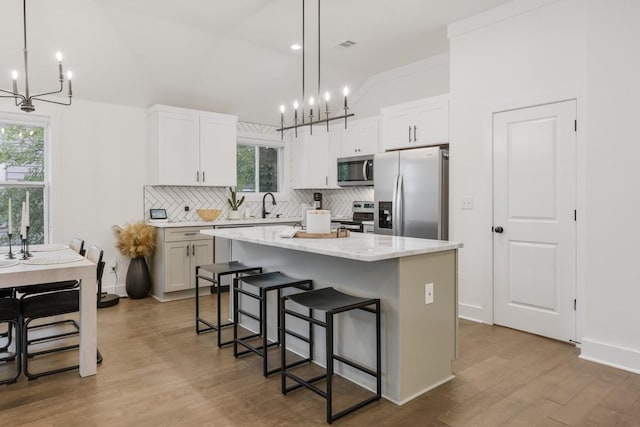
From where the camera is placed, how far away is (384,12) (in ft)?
13.1

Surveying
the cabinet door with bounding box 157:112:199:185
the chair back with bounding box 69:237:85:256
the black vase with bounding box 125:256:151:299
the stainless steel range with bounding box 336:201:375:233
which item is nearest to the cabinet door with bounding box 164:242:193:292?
the black vase with bounding box 125:256:151:299

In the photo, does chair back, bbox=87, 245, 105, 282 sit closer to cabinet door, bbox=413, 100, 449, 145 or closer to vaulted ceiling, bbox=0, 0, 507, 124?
vaulted ceiling, bbox=0, 0, 507, 124

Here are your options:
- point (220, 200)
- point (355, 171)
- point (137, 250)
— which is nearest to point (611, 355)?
point (355, 171)

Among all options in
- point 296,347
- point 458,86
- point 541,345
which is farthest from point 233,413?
point 458,86

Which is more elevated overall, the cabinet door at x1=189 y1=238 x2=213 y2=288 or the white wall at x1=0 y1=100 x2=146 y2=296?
the white wall at x1=0 y1=100 x2=146 y2=296

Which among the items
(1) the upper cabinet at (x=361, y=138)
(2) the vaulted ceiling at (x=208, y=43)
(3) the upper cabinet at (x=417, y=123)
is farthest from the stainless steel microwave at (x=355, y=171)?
(2) the vaulted ceiling at (x=208, y=43)

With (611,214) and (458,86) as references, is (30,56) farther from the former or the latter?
(611,214)

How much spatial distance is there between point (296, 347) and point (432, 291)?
125 cm

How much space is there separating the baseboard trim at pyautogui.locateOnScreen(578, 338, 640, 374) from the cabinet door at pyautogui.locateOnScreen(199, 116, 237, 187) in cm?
439

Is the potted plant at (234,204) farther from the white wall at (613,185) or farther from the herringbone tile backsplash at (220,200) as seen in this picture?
the white wall at (613,185)

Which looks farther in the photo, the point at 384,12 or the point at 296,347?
the point at 384,12

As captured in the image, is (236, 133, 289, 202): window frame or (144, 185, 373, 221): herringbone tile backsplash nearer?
(144, 185, 373, 221): herringbone tile backsplash

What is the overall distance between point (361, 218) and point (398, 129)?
Answer: 5.18 ft

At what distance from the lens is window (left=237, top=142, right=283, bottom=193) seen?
6.34m
